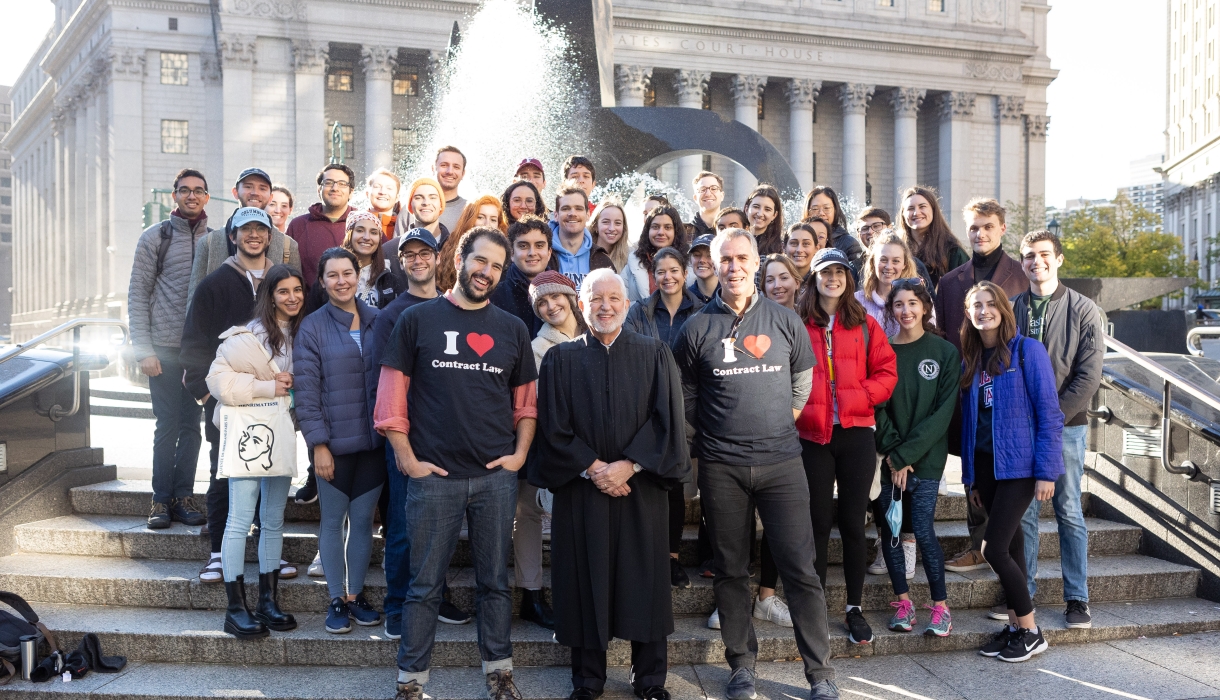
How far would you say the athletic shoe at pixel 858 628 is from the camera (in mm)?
5727

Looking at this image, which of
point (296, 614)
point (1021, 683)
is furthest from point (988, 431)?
point (296, 614)

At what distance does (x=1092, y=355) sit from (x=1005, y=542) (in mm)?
1449

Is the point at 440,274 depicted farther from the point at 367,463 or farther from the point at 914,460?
the point at 914,460

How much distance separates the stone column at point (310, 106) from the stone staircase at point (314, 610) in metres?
41.6

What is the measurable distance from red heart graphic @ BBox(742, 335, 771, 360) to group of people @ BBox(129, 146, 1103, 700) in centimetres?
1

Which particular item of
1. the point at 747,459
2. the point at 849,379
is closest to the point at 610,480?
the point at 747,459

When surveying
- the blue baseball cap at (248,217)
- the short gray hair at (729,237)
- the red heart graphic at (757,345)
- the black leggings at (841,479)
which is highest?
the blue baseball cap at (248,217)

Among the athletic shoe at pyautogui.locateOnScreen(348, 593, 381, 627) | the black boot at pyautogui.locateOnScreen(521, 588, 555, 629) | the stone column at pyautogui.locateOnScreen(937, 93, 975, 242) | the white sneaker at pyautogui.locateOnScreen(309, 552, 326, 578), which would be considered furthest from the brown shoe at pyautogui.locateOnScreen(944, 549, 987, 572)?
the stone column at pyautogui.locateOnScreen(937, 93, 975, 242)

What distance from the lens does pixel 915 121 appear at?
57594mm

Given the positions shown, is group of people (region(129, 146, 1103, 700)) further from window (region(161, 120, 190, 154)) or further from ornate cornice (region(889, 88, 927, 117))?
ornate cornice (region(889, 88, 927, 117))

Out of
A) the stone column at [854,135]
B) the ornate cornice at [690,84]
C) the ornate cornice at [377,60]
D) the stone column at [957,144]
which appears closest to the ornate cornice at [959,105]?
the stone column at [957,144]

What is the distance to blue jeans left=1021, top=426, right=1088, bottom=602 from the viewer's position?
609cm

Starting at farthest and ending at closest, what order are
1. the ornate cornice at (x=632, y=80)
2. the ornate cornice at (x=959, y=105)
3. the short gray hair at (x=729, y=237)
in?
the ornate cornice at (x=959, y=105) < the ornate cornice at (x=632, y=80) < the short gray hair at (x=729, y=237)

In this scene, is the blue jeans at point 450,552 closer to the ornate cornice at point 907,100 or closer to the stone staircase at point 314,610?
the stone staircase at point 314,610
